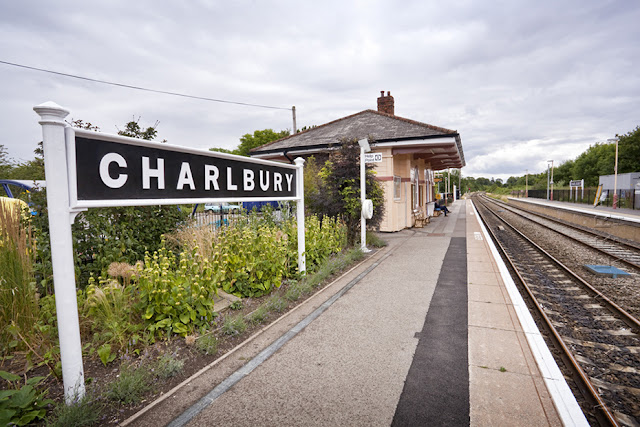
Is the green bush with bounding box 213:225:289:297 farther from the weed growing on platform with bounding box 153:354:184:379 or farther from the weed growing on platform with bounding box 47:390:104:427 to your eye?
the weed growing on platform with bounding box 47:390:104:427

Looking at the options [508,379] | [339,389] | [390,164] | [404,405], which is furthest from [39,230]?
[390,164]

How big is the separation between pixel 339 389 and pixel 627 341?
170 inches

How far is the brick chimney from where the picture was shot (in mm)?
17672

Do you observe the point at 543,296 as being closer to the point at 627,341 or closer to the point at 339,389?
the point at 627,341

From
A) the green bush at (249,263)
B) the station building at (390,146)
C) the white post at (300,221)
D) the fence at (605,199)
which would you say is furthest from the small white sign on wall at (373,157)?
the fence at (605,199)

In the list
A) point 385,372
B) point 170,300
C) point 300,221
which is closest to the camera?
point 385,372

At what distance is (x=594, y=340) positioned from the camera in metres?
4.26

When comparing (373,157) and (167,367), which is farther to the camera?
(373,157)

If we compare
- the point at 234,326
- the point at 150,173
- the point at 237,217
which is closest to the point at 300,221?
the point at 234,326

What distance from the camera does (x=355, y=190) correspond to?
28.8ft

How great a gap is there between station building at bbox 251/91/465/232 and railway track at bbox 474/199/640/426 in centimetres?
594

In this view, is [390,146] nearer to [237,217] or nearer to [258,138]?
[237,217]

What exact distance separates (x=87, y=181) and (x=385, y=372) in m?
2.98

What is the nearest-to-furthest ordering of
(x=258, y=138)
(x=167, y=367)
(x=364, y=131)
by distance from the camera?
(x=167, y=367), (x=364, y=131), (x=258, y=138)
